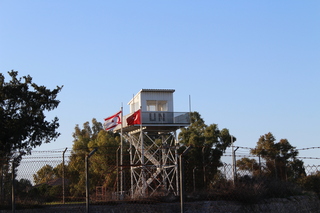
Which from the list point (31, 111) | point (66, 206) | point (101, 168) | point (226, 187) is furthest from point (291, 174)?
point (101, 168)

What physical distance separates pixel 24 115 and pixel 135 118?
750 cm

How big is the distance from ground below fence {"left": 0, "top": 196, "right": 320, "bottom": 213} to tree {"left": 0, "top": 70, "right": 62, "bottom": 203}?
13164 mm

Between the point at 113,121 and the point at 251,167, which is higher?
the point at 113,121

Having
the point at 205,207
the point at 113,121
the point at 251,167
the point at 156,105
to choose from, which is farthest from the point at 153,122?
the point at 205,207

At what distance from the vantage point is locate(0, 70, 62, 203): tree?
26.1 m

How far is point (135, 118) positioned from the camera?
31.2 metres

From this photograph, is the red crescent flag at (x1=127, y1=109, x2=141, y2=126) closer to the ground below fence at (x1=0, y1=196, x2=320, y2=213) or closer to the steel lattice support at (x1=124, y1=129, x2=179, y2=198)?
the steel lattice support at (x1=124, y1=129, x2=179, y2=198)

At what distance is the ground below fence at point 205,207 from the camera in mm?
13805

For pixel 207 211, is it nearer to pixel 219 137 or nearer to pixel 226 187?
pixel 226 187

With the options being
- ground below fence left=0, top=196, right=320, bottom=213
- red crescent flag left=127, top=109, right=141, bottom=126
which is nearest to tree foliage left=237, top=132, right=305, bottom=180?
ground below fence left=0, top=196, right=320, bottom=213

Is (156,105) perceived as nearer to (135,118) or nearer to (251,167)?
(135,118)

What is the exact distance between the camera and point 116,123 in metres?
31.5

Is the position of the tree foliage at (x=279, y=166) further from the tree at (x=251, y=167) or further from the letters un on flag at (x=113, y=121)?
the letters un on flag at (x=113, y=121)

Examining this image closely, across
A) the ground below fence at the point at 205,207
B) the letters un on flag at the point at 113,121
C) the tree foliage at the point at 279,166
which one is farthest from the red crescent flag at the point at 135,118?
the ground below fence at the point at 205,207
